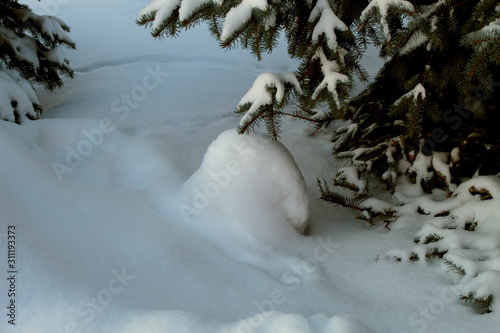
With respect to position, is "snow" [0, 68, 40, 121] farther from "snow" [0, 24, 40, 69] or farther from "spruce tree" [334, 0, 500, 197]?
"spruce tree" [334, 0, 500, 197]

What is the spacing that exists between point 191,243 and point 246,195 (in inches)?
12.5

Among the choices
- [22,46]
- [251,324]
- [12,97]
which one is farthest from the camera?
[22,46]

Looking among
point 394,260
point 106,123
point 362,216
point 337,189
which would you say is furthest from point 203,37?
point 394,260

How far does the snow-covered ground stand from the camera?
117 centimetres

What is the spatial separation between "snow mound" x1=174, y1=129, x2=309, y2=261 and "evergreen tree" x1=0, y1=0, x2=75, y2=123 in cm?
145

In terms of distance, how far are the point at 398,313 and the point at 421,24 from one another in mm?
1114

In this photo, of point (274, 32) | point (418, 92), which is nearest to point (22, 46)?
point (274, 32)

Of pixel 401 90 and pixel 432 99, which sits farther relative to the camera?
pixel 401 90

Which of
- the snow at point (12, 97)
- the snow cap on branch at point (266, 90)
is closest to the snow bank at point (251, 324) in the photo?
the snow cap on branch at point (266, 90)

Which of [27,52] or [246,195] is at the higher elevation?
[27,52]

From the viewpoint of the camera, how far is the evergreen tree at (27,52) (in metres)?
2.50

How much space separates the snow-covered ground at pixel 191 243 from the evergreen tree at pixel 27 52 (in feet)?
1.03

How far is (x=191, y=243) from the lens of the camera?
1.57m

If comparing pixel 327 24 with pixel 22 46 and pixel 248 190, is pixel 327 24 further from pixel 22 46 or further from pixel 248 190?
pixel 22 46
